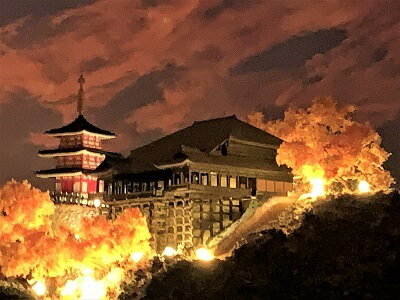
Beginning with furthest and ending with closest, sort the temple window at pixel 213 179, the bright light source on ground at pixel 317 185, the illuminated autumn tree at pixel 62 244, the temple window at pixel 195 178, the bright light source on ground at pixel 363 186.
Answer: the temple window at pixel 213 179, the temple window at pixel 195 178, the illuminated autumn tree at pixel 62 244, the bright light source on ground at pixel 317 185, the bright light source on ground at pixel 363 186

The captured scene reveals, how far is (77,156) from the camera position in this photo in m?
61.1

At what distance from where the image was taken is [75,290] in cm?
4047

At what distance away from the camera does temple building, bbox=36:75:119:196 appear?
2331 inches

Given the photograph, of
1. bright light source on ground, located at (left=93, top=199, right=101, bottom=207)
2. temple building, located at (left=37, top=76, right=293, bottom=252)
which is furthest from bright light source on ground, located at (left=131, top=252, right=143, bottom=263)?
bright light source on ground, located at (left=93, top=199, right=101, bottom=207)

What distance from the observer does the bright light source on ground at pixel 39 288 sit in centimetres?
4184

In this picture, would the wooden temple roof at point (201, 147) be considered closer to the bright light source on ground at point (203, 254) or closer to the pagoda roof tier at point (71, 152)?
the bright light source on ground at point (203, 254)

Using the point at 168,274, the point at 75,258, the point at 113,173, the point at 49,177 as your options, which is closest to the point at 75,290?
the point at 75,258

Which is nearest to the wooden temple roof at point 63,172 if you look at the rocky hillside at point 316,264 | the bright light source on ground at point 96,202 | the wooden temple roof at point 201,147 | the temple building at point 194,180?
the bright light source on ground at point 96,202

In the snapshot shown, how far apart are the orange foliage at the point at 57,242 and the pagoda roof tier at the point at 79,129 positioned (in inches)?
599

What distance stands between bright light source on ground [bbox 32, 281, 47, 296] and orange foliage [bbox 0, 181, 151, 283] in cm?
53

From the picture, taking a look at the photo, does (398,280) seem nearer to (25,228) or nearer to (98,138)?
(25,228)

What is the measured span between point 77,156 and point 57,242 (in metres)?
18.0

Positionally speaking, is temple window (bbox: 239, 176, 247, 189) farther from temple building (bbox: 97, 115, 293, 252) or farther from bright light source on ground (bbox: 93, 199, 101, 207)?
bright light source on ground (bbox: 93, 199, 101, 207)

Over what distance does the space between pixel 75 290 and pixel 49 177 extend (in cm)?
2214
